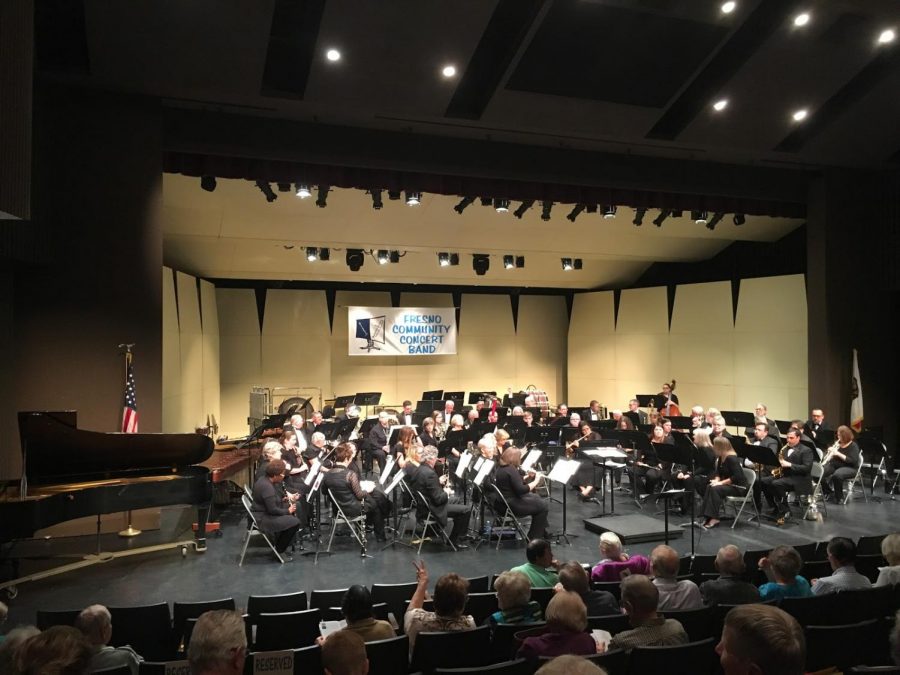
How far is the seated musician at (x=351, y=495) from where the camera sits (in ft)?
26.5

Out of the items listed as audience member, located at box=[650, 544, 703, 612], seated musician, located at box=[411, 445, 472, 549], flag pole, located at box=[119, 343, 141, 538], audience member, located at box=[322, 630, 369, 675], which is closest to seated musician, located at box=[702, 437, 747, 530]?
seated musician, located at box=[411, 445, 472, 549]

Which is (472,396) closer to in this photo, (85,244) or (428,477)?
(428,477)

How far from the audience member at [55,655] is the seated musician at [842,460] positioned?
10409mm

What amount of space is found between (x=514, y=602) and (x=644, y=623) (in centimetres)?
82

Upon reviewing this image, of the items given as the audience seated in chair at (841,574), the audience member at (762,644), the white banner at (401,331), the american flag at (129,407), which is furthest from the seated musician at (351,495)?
the white banner at (401,331)

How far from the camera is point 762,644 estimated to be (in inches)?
73.4

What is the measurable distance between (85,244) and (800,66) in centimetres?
1029

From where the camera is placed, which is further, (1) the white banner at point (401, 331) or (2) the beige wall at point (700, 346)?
(1) the white banner at point (401, 331)

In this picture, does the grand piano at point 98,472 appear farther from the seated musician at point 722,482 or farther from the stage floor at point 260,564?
the seated musician at point 722,482

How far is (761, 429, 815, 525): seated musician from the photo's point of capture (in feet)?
30.4

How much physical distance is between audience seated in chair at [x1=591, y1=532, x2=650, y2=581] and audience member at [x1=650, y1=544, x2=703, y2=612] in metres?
0.62

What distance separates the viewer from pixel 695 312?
1728cm

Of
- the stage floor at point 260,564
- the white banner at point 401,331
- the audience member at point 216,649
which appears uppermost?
the white banner at point 401,331

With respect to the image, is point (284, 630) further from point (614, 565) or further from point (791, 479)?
point (791, 479)
